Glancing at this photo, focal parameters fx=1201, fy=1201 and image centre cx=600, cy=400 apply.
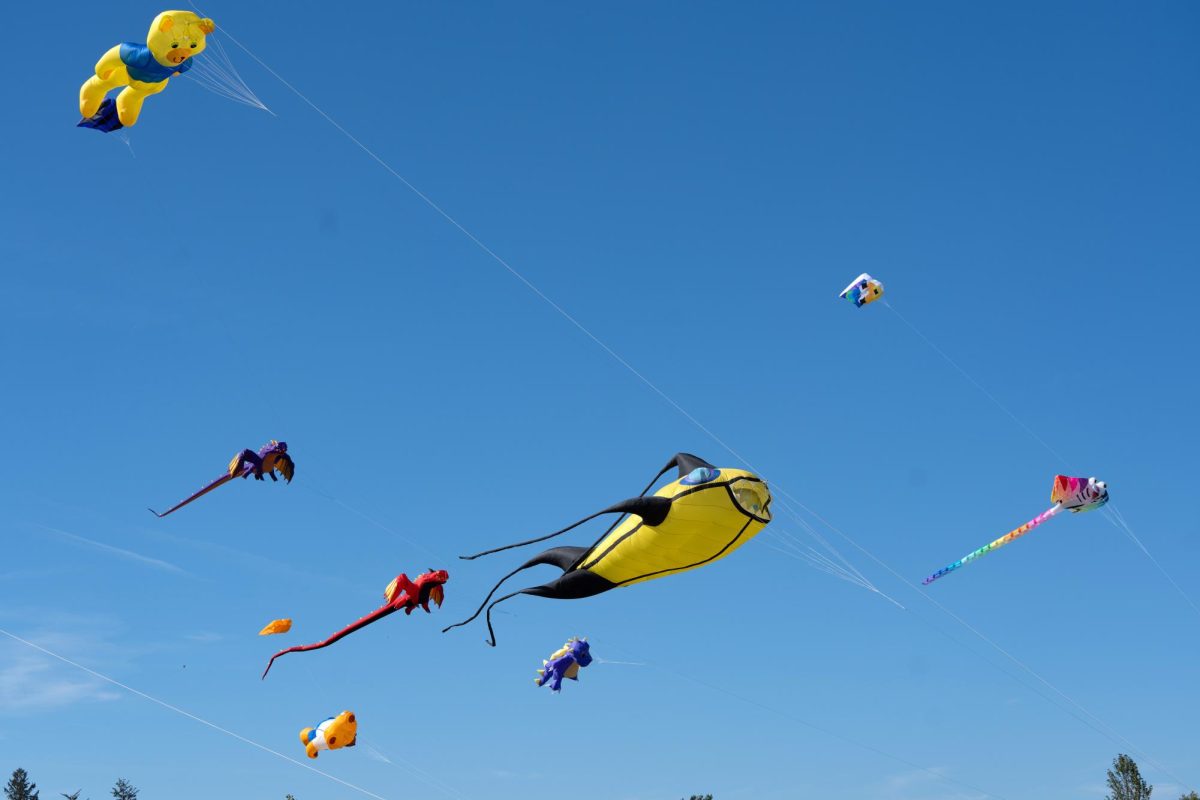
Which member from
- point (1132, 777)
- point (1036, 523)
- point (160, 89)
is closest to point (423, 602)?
point (160, 89)

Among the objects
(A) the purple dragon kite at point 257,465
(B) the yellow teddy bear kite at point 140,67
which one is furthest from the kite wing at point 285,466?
(B) the yellow teddy bear kite at point 140,67

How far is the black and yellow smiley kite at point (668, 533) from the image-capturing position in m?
24.4

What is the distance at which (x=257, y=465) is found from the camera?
39.2 meters

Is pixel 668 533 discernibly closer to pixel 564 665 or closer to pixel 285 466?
pixel 564 665

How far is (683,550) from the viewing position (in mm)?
25125

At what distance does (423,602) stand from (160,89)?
16064 mm

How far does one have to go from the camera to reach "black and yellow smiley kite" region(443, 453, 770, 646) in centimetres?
2444

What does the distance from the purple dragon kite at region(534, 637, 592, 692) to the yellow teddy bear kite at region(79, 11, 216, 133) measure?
18734 mm

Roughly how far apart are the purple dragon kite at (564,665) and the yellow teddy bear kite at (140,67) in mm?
18734

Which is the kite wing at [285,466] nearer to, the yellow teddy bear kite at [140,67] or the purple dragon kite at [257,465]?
the purple dragon kite at [257,465]

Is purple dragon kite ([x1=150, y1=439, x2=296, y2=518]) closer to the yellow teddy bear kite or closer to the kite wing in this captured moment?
the kite wing

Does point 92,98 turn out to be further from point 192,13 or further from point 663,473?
point 663,473

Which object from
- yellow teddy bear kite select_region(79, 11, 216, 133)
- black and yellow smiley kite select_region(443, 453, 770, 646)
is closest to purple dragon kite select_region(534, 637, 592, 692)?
black and yellow smiley kite select_region(443, 453, 770, 646)

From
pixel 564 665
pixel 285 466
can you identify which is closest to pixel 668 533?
pixel 564 665
